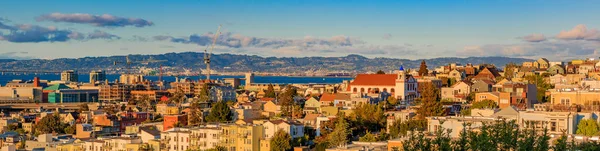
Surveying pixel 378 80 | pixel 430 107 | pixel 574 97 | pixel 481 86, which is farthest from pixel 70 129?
pixel 574 97

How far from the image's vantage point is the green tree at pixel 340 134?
104 ft

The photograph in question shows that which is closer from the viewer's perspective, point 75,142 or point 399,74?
point 75,142

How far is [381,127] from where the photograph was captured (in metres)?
37.1

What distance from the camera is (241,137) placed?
1321 inches

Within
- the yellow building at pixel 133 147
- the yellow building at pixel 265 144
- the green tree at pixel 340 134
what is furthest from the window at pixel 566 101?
the yellow building at pixel 133 147

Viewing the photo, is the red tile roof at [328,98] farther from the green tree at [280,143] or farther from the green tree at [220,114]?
the green tree at [280,143]

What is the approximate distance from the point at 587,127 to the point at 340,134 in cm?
1022

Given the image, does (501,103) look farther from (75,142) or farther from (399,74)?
(75,142)

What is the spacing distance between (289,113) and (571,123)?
22.1 metres

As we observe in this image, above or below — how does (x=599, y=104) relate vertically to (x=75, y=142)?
above

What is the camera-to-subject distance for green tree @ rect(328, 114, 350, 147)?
31.8m

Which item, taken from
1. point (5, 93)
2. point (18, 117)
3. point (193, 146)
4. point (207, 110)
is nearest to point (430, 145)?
point (193, 146)

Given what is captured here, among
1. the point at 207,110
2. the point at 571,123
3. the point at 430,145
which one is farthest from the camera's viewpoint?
the point at 207,110

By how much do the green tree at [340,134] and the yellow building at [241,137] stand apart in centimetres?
289
